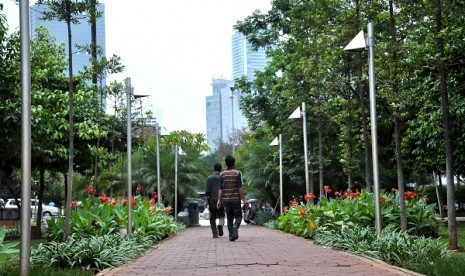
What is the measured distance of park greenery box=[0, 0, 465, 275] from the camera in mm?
13227

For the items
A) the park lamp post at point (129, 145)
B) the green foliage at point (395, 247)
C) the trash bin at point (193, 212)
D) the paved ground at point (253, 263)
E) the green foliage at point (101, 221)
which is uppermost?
the park lamp post at point (129, 145)

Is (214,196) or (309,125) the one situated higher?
(309,125)

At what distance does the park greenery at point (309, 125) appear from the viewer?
1323 centimetres

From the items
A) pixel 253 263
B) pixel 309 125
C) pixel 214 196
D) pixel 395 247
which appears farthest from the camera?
pixel 309 125

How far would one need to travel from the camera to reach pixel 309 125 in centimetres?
2883

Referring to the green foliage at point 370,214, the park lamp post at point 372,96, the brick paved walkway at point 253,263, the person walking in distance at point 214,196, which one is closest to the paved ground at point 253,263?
the brick paved walkway at point 253,263

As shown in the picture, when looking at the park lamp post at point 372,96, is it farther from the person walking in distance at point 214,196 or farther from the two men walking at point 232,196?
the person walking in distance at point 214,196

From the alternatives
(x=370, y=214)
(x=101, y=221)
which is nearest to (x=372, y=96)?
A: (x=370, y=214)

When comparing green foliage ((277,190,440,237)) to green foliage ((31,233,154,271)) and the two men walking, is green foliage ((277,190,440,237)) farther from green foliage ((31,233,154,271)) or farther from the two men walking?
green foliage ((31,233,154,271))

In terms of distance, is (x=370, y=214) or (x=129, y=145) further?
(x=129, y=145)

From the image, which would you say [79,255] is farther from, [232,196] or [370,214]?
[370,214]

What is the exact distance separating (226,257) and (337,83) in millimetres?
11430

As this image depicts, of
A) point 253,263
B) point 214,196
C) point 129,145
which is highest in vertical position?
point 129,145

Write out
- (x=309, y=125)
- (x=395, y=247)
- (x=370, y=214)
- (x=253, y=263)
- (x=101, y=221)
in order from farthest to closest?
(x=309, y=125) → (x=370, y=214) → (x=101, y=221) → (x=395, y=247) → (x=253, y=263)
